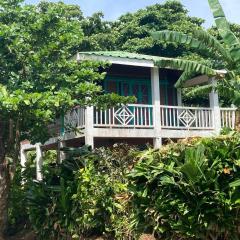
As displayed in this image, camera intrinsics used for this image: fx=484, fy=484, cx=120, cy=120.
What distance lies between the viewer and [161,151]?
340 inches

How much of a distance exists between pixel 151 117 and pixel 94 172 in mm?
5758


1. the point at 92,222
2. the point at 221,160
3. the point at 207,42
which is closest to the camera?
the point at 221,160

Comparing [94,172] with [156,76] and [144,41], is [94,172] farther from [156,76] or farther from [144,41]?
[144,41]

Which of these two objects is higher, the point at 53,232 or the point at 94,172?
the point at 94,172

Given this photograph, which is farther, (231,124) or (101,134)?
(231,124)

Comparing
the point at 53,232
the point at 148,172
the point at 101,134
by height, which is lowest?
the point at 53,232

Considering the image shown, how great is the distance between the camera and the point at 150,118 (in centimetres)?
1612

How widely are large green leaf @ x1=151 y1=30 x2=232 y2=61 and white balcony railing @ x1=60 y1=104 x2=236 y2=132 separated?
12.3ft

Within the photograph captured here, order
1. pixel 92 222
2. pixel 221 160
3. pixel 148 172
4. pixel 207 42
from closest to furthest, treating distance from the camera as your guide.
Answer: pixel 221 160 < pixel 148 172 < pixel 92 222 < pixel 207 42

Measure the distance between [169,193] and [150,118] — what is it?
815 cm

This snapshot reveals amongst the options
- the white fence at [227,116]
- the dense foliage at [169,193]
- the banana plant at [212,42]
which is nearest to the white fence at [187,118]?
the white fence at [227,116]

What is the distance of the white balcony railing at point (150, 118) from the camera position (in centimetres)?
1484

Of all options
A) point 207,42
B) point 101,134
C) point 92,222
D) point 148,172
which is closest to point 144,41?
point 101,134

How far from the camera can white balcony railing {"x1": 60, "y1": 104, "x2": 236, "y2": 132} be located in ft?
48.7
